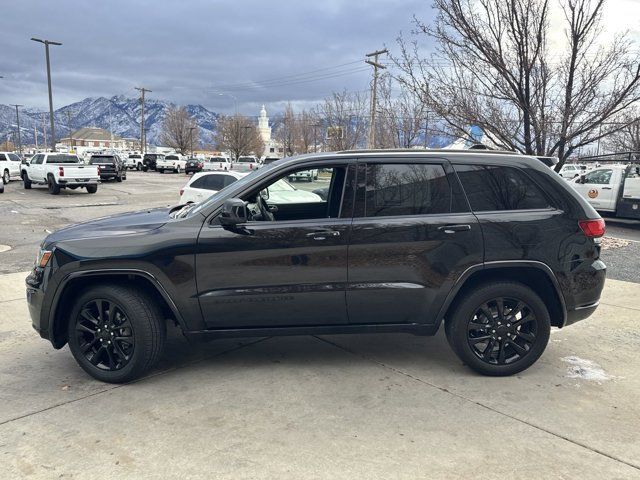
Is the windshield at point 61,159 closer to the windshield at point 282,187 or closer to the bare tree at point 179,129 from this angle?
the windshield at point 282,187

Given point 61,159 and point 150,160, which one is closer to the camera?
point 61,159

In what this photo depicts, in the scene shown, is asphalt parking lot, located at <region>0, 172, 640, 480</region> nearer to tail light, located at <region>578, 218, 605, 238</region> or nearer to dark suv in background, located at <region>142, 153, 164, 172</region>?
tail light, located at <region>578, 218, 605, 238</region>

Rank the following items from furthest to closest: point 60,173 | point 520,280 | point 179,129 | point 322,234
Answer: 1. point 179,129
2. point 60,173
3. point 520,280
4. point 322,234

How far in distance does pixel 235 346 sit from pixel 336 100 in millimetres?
32804

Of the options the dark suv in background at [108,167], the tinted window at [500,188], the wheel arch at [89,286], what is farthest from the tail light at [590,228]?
the dark suv in background at [108,167]

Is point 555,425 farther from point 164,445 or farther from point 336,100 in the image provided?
point 336,100

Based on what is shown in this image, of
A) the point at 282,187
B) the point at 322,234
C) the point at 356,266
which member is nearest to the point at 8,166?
the point at 282,187

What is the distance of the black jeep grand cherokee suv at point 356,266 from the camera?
3734mm

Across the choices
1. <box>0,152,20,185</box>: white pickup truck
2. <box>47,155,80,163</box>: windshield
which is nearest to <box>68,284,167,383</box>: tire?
<box>47,155,80,163</box>: windshield

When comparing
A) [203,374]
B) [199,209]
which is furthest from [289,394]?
[199,209]

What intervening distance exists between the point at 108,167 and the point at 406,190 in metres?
30.9

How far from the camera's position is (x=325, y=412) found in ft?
11.2

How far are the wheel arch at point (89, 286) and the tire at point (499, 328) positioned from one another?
223cm

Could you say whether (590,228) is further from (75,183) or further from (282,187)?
(75,183)
